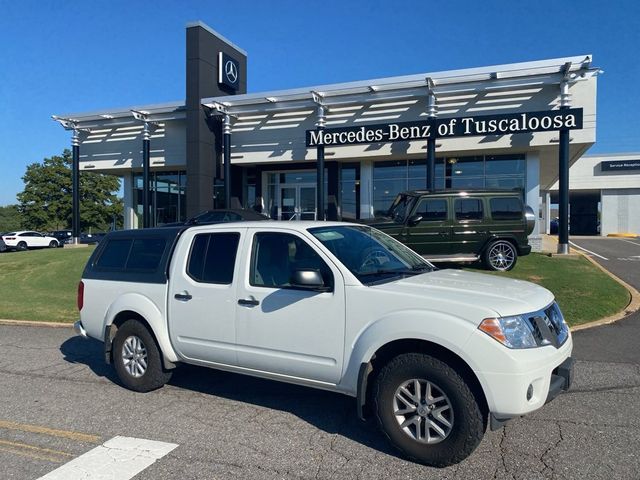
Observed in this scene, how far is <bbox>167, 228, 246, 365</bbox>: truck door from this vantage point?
485cm

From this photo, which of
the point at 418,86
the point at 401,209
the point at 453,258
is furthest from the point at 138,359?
the point at 418,86

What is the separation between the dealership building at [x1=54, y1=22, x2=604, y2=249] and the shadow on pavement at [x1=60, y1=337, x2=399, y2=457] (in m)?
13.3

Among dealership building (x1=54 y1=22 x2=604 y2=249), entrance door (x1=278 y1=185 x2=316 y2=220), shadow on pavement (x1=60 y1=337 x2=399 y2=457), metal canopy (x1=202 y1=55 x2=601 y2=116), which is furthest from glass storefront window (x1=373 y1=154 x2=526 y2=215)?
shadow on pavement (x1=60 y1=337 x2=399 y2=457)

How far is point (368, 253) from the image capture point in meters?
4.81

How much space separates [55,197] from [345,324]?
64604 mm

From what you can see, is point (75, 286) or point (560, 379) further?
point (75, 286)

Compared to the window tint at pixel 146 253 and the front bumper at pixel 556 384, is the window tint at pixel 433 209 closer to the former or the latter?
the window tint at pixel 146 253

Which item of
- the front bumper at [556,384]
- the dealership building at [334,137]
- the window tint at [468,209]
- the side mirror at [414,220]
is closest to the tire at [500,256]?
the window tint at [468,209]

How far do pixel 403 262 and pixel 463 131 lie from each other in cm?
1408

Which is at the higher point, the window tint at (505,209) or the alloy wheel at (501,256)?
the window tint at (505,209)

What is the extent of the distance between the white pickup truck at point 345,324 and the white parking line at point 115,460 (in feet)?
3.40

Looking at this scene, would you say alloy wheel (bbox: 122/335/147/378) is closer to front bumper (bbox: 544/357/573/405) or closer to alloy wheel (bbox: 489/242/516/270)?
front bumper (bbox: 544/357/573/405)

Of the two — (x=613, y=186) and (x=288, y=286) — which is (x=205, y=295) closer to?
(x=288, y=286)

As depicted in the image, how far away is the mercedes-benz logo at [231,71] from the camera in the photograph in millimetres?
23172
